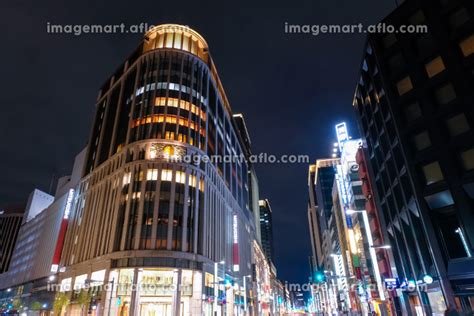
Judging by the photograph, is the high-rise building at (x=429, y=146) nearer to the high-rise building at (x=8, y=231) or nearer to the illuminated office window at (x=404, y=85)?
the illuminated office window at (x=404, y=85)

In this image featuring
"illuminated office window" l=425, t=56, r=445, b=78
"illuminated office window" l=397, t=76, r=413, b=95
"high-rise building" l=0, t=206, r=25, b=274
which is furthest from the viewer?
"high-rise building" l=0, t=206, r=25, b=274

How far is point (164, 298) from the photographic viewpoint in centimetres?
4162

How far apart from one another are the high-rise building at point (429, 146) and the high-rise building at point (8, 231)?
177147 millimetres

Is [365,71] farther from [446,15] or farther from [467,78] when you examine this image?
[467,78]

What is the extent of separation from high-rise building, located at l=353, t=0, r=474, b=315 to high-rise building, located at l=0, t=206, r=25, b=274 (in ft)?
581

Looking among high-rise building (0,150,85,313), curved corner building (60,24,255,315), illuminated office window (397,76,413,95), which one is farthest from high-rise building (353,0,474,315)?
high-rise building (0,150,85,313)

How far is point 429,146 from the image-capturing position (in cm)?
2744

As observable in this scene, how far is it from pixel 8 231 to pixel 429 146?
193 metres

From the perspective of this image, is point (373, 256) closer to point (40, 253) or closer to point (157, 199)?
point (157, 199)

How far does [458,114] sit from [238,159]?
71885 mm

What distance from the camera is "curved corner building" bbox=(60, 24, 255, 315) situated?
4209 cm

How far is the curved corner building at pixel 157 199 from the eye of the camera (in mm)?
42094

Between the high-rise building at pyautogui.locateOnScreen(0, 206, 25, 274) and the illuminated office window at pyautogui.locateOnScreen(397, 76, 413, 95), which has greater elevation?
the high-rise building at pyautogui.locateOnScreen(0, 206, 25, 274)

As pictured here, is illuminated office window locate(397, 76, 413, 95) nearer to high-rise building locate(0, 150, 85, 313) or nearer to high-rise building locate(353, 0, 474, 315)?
high-rise building locate(353, 0, 474, 315)
